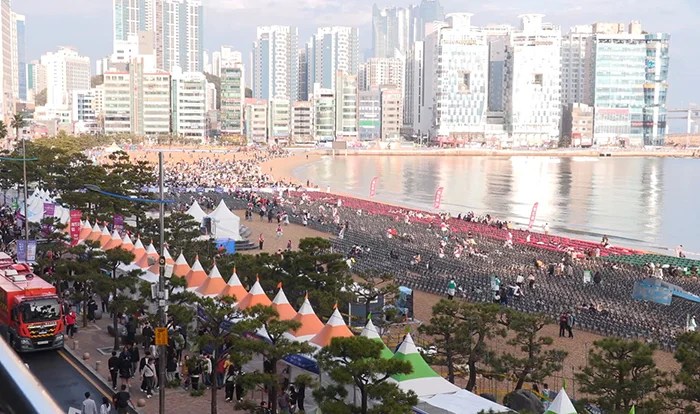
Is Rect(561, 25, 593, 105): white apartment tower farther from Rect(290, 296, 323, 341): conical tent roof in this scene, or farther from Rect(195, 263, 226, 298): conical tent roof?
Rect(290, 296, 323, 341): conical tent roof

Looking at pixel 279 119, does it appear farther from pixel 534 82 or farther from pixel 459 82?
pixel 534 82

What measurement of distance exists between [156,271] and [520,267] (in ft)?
54.3

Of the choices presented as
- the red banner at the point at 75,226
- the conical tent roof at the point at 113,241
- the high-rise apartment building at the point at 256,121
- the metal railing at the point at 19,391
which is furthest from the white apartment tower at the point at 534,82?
the metal railing at the point at 19,391

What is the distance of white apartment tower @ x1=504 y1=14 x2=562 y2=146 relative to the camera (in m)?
163

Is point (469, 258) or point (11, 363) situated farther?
point (469, 258)

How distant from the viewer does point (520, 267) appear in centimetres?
3088

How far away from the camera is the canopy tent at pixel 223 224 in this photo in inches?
1232

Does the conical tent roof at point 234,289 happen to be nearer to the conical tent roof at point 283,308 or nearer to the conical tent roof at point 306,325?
the conical tent roof at point 283,308

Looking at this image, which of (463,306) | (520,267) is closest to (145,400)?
(463,306)

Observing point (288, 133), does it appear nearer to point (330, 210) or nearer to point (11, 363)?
point (330, 210)

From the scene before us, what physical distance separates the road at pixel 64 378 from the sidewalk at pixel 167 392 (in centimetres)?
28

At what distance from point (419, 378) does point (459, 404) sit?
33.7 inches

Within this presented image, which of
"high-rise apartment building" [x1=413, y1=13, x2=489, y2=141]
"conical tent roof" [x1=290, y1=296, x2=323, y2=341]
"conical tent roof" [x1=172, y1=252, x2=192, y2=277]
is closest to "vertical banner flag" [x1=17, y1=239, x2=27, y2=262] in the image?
"conical tent roof" [x1=172, y1=252, x2=192, y2=277]

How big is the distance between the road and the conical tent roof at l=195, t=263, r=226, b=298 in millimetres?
3444
